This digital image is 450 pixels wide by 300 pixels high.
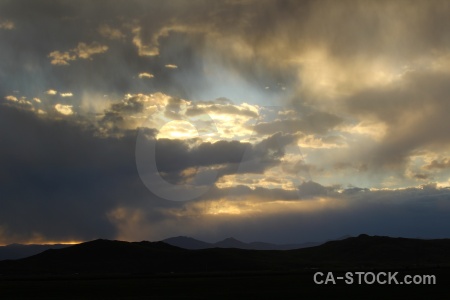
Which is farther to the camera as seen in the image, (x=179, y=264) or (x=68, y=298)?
(x=179, y=264)

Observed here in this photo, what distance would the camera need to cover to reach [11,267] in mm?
182500

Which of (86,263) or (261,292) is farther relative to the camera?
(86,263)

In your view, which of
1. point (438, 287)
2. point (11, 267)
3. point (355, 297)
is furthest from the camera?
point (11, 267)

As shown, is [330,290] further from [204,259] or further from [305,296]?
[204,259]

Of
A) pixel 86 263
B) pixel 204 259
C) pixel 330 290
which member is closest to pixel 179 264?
pixel 204 259

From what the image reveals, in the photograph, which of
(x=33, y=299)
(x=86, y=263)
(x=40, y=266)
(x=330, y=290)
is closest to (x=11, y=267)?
(x=40, y=266)

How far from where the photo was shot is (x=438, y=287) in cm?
7038

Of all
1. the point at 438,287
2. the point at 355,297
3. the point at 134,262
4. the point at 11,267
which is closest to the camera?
the point at 355,297

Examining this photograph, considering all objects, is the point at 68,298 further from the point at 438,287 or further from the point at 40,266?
the point at 40,266

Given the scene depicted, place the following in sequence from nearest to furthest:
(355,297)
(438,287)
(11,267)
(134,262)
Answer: (355,297), (438,287), (11,267), (134,262)

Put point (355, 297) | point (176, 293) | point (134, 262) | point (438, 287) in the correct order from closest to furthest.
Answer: point (355, 297) < point (176, 293) < point (438, 287) < point (134, 262)

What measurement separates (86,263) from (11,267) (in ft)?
90.7

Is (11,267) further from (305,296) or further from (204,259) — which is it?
(305,296)

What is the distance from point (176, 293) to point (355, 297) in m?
22.4
